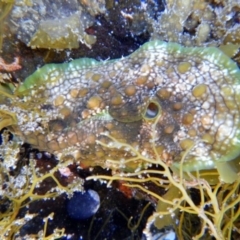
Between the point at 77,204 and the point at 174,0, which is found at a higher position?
the point at 174,0

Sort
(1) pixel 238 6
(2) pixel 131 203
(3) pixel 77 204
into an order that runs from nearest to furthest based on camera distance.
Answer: (1) pixel 238 6 < (3) pixel 77 204 < (2) pixel 131 203

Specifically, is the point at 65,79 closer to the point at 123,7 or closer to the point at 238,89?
the point at 123,7

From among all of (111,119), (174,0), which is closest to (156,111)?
(111,119)

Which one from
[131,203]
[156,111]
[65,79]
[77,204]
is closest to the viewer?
[156,111]

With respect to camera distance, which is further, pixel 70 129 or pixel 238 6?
pixel 238 6
